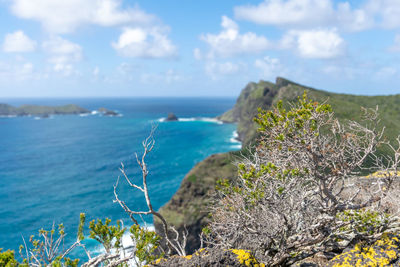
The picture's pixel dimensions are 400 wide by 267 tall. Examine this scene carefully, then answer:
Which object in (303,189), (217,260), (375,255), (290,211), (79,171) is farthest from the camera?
(79,171)

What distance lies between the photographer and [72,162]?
3654 inches

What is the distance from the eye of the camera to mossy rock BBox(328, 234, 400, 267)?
10844mm

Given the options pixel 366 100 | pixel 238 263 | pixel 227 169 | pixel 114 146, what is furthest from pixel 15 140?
pixel 366 100

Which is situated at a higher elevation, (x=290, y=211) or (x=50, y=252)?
(x=290, y=211)

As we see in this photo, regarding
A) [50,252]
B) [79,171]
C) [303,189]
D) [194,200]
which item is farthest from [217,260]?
[79,171]

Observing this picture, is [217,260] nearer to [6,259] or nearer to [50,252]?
[50,252]

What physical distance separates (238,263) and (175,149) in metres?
101

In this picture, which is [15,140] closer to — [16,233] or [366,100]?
[16,233]

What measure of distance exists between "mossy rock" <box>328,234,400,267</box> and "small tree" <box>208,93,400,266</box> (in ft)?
1.54

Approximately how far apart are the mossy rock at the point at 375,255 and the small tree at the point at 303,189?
0.47 metres

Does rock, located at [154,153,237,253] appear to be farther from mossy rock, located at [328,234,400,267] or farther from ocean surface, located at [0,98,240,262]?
mossy rock, located at [328,234,400,267]

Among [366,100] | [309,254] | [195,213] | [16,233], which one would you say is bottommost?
[16,233]

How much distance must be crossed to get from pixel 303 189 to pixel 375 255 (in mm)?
3682

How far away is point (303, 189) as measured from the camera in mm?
13094
